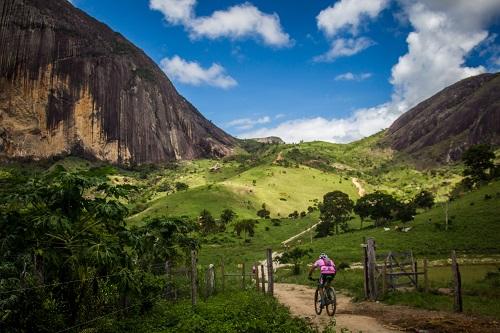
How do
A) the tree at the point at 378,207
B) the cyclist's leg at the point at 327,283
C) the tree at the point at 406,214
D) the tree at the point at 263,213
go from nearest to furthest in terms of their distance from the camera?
1. the cyclist's leg at the point at 327,283
2. the tree at the point at 406,214
3. the tree at the point at 378,207
4. the tree at the point at 263,213

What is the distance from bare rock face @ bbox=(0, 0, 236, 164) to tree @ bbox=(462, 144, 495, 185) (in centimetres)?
12206

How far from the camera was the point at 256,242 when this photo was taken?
72.4 m

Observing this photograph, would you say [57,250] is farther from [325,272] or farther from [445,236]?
[445,236]

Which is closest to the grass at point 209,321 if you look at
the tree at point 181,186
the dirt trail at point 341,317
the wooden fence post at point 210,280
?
the dirt trail at point 341,317

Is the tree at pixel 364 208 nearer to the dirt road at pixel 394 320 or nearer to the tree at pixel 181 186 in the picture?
the dirt road at pixel 394 320

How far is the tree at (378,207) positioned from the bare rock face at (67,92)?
109 meters

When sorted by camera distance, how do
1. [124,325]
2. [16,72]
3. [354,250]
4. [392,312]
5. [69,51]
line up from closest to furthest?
1. [124,325]
2. [392,312]
3. [354,250]
4. [16,72]
5. [69,51]

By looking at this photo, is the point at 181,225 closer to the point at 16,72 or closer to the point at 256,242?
the point at 256,242

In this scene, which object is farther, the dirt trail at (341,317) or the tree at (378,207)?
the tree at (378,207)

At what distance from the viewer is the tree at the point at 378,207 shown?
73.2m

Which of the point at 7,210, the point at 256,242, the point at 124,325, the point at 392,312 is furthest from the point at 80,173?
the point at 256,242

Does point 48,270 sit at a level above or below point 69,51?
below

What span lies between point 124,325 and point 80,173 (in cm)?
418

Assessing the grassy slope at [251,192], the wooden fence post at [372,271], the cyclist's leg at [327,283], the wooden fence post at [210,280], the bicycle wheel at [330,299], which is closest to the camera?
the bicycle wheel at [330,299]
